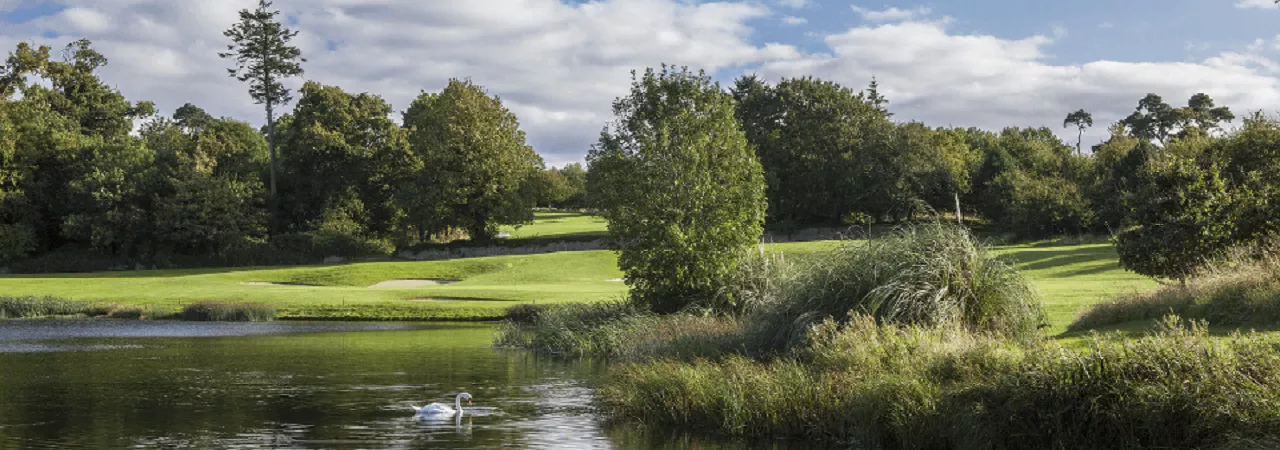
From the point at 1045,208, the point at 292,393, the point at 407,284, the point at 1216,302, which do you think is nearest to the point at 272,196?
the point at 407,284

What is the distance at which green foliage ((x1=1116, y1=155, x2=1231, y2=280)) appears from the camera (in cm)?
2936

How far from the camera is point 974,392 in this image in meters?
15.5

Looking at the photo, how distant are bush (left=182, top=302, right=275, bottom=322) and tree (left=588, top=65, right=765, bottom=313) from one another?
761 inches

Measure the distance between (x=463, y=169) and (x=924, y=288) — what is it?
62.8 meters

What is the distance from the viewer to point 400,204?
79.8 metres

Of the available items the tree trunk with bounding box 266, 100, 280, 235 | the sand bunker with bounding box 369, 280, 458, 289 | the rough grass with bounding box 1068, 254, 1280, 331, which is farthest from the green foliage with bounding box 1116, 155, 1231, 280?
the tree trunk with bounding box 266, 100, 280, 235

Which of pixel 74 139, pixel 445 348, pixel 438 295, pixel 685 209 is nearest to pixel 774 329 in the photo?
pixel 685 209

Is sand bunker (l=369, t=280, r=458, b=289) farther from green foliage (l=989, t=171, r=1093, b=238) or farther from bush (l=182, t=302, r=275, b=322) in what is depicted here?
green foliage (l=989, t=171, r=1093, b=238)

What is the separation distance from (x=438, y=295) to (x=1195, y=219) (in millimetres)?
34851

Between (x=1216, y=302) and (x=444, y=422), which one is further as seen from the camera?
(x=1216, y=302)

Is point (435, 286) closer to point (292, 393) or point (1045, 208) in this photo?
point (292, 393)

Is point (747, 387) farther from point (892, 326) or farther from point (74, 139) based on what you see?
point (74, 139)

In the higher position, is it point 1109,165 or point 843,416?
point 1109,165

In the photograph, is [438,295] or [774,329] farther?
[438,295]
